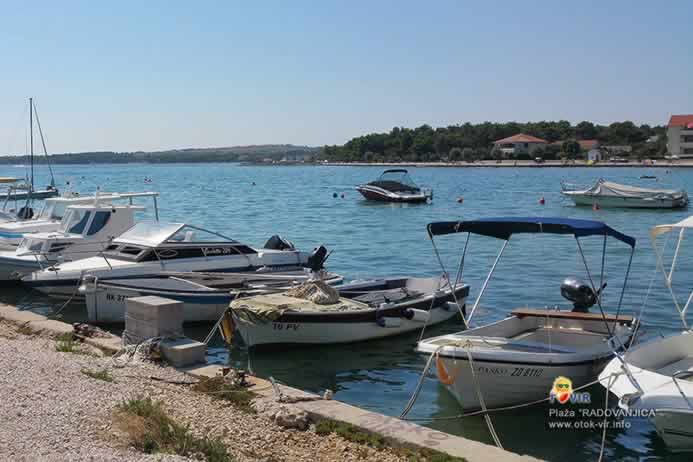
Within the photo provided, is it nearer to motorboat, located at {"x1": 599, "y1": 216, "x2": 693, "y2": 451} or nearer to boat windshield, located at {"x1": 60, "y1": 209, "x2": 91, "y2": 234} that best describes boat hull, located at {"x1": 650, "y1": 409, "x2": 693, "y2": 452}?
motorboat, located at {"x1": 599, "y1": 216, "x2": 693, "y2": 451}

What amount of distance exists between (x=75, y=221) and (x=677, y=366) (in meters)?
16.9

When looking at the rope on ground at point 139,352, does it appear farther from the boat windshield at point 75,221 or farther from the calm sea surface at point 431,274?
the boat windshield at point 75,221

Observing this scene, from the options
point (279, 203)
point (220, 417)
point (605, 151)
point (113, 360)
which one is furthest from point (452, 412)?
point (605, 151)

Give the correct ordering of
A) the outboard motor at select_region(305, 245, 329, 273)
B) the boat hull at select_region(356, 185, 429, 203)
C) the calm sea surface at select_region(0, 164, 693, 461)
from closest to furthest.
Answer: the calm sea surface at select_region(0, 164, 693, 461) → the outboard motor at select_region(305, 245, 329, 273) → the boat hull at select_region(356, 185, 429, 203)

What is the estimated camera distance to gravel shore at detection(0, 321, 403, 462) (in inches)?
299

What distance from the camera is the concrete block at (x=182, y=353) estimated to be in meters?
11.7

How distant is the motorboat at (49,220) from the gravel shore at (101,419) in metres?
12.9

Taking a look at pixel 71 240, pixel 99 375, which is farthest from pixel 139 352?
pixel 71 240

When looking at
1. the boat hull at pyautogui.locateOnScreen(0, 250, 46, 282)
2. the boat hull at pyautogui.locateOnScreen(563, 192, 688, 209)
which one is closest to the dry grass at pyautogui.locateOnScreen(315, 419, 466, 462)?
the boat hull at pyautogui.locateOnScreen(0, 250, 46, 282)

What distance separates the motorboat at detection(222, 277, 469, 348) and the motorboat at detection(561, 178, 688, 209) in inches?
1576

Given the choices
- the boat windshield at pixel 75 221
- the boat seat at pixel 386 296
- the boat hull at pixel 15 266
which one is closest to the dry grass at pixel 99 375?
the boat seat at pixel 386 296

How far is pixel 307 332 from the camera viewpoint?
1500 centimetres

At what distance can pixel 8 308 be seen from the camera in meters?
16.6

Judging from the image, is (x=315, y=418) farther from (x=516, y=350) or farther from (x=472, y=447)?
(x=516, y=350)
